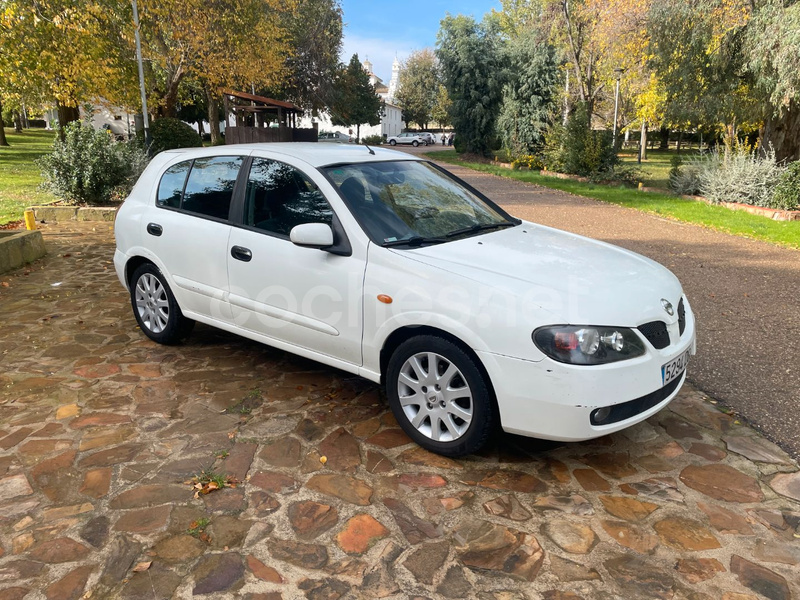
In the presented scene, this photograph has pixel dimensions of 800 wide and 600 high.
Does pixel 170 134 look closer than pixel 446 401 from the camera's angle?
No

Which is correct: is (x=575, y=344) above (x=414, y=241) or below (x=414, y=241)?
below

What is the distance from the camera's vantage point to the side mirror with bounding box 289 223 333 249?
12.2 feet

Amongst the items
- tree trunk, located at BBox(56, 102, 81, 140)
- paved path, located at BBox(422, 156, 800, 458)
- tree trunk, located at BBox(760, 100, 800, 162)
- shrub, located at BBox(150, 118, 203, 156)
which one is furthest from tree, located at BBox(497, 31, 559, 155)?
tree trunk, located at BBox(56, 102, 81, 140)

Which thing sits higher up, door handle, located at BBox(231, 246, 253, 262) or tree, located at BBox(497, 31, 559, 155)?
tree, located at BBox(497, 31, 559, 155)

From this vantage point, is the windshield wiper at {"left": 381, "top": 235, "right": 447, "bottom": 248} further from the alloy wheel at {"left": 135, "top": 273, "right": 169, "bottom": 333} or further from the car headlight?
the alloy wheel at {"left": 135, "top": 273, "right": 169, "bottom": 333}

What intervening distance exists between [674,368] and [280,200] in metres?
2.76

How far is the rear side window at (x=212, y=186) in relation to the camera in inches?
181

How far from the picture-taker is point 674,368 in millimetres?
3473

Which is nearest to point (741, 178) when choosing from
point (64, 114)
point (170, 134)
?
point (170, 134)

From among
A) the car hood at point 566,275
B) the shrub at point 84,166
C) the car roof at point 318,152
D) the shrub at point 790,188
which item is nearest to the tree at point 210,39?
the shrub at point 84,166

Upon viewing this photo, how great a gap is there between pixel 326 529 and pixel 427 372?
1.03m

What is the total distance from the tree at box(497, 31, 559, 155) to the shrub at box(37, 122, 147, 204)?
19966 mm

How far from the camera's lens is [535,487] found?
338 cm

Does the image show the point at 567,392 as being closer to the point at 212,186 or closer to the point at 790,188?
the point at 212,186
